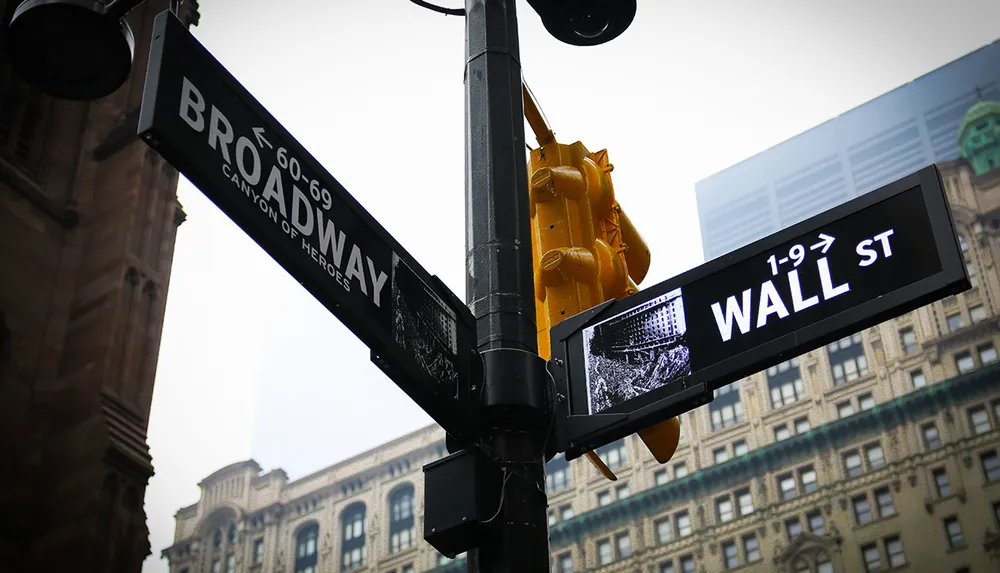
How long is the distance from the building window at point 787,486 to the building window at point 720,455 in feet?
A: 13.2

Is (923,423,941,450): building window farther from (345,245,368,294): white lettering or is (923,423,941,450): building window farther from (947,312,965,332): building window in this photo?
(345,245,368,294): white lettering

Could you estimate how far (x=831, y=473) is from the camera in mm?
73500

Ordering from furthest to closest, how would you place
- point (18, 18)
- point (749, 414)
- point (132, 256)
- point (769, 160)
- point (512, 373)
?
1. point (769, 160)
2. point (749, 414)
3. point (132, 256)
4. point (18, 18)
5. point (512, 373)

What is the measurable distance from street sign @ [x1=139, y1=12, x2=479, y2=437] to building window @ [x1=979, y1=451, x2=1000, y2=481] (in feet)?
231

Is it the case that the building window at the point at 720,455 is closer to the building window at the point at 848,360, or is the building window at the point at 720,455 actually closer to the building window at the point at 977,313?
the building window at the point at 848,360

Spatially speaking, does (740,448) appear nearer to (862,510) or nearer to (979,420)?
(862,510)

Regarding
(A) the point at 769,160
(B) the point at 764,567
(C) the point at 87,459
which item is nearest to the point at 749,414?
(B) the point at 764,567

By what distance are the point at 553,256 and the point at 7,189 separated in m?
22.0

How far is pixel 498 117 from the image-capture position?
5.18 m

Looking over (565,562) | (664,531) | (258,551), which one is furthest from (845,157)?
(258,551)

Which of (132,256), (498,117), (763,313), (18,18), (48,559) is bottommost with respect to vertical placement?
(763,313)

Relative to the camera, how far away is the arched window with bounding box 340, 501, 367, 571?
89562 mm

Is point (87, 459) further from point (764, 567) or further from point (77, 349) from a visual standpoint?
point (764, 567)

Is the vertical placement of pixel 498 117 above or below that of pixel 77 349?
below
